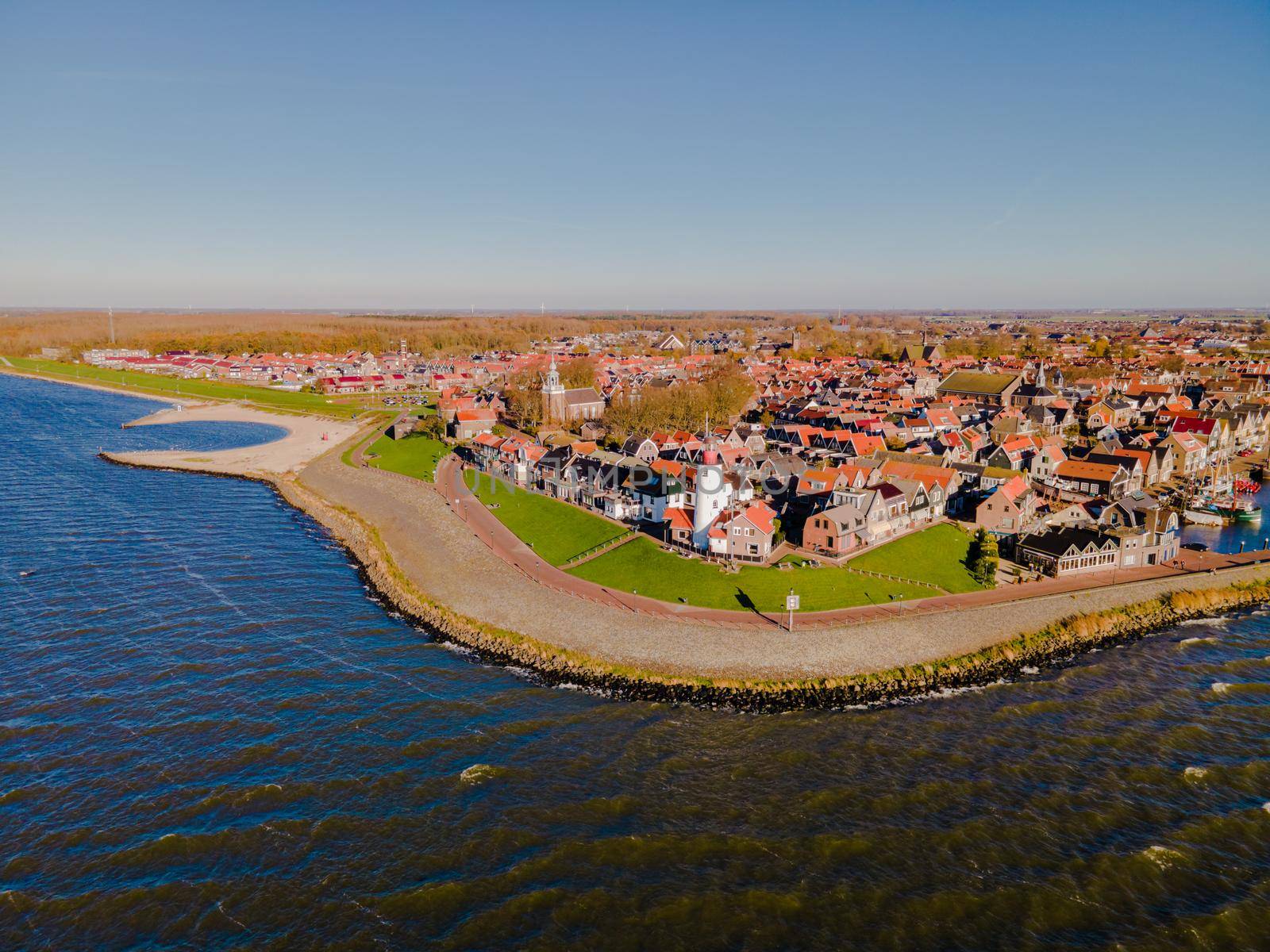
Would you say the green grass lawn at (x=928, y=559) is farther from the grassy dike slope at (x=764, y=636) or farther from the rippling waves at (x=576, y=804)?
the rippling waves at (x=576, y=804)

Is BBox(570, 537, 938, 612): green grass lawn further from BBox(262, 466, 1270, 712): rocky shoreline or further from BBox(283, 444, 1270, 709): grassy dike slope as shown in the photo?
BBox(262, 466, 1270, 712): rocky shoreline

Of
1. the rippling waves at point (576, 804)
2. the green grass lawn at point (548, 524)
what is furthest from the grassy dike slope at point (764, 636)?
the green grass lawn at point (548, 524)

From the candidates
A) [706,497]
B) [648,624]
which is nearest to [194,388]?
[706,497]

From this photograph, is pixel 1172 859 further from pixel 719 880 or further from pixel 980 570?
pixel 980 570

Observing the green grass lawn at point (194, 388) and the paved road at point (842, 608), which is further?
the green grass lawn at point (194, 388)

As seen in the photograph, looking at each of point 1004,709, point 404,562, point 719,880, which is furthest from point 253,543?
point 1004,709

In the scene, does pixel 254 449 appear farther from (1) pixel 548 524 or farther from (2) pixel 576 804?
(2) pixel 576 804

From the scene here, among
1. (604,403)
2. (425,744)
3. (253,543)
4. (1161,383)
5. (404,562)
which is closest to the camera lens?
(425,744)
